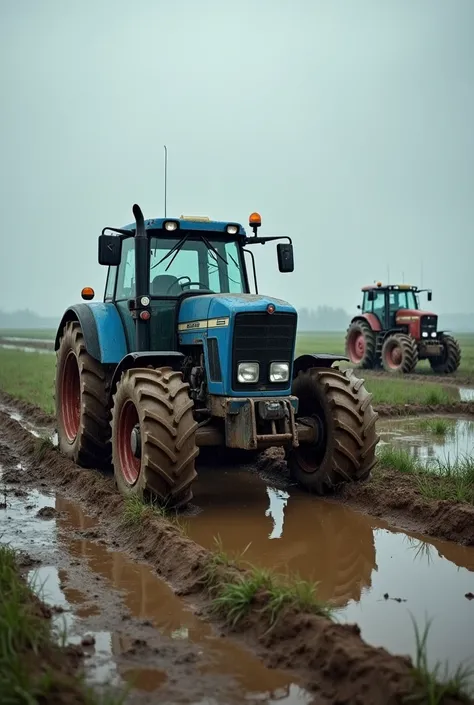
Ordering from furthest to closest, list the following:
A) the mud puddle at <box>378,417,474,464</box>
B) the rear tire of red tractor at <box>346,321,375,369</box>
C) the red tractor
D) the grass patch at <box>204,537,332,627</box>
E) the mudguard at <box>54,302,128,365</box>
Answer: the rear tire of red tractor at <box>346,321,375,369</box>
the red tractor
the mud puddle at <box>378,417,474,464</box>
the mudguard at <box>54,302,128,365</box>
the grass patch at <box>204,537,332,627</box>

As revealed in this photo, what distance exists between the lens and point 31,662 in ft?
11.3

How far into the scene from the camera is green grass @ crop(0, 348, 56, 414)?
15005mm

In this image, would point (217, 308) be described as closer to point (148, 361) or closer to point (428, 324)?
point (148, 361)

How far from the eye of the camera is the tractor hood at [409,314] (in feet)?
71.3

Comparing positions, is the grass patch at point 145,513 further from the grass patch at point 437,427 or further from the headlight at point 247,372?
the grass patch at point 437,427

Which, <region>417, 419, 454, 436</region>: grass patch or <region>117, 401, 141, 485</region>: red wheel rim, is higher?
<region>117, 401, 141, 485</region>: red wheel rim

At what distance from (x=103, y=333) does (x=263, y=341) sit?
78.1 inches

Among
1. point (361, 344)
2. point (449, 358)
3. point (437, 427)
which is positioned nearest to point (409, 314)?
point (449, 358)

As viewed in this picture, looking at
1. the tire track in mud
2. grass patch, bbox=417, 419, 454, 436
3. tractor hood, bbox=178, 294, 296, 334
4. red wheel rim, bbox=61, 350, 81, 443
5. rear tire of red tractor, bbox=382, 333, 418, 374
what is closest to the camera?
the tire track in mud

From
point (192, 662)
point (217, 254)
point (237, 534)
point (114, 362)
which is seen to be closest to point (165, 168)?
point (217, 254)

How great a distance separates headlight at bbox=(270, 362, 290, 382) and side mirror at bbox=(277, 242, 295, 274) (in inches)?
50.5

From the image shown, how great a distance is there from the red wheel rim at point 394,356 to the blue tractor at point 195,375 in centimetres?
1417

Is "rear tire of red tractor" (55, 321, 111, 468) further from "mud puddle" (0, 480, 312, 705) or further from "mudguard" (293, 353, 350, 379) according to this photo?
"mudguard" (293, 353, 350, 379)

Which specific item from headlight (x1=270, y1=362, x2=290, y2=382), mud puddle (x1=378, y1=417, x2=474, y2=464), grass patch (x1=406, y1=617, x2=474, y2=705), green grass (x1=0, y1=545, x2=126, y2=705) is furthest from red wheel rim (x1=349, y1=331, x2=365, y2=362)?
grass patch (x1=406, y1=617, x2=474, y2=705)
